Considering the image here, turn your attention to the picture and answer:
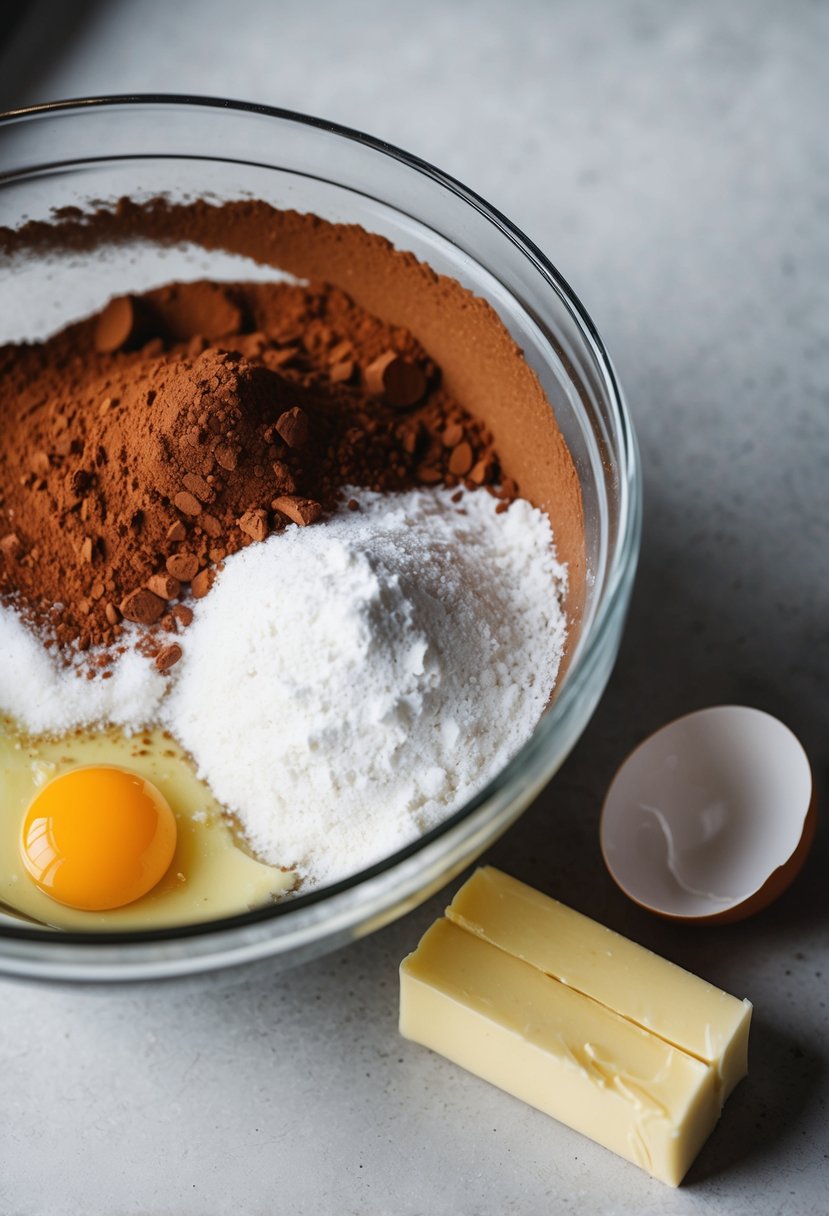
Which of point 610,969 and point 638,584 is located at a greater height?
point 638,584

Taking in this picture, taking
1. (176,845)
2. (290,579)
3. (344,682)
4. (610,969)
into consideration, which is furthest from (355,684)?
(610,969)

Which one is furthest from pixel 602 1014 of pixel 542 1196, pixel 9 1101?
pixel 9 1101

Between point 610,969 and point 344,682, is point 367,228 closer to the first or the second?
point 344,682

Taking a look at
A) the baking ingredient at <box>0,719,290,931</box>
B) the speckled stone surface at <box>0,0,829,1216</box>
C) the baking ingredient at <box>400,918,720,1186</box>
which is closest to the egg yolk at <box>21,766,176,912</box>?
the baking ingredient at <box>0,719,290,931</box>

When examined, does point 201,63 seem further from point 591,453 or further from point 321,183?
point 591,453

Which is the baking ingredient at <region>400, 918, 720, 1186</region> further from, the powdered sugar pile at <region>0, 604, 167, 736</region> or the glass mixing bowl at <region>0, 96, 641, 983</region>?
the powdered sugar pile at <region>0, 604, 167, 736</region>
